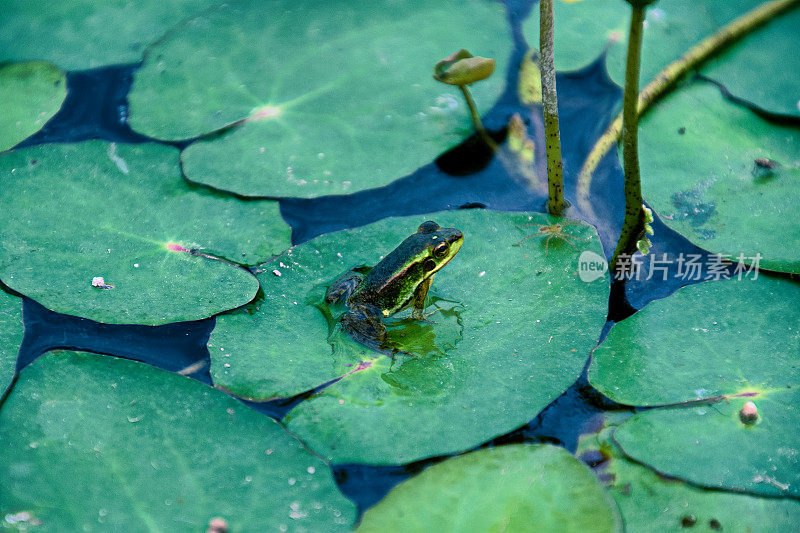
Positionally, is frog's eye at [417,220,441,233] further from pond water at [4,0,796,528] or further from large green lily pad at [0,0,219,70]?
large green lily pad at [0,0,219,70]

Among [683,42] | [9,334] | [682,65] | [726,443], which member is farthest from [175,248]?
[683,42]

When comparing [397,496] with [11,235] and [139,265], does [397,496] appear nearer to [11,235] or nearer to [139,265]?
[139,265]

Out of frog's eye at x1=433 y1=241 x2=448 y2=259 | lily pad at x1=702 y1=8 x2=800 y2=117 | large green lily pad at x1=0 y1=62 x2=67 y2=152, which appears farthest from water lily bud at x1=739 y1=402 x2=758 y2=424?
large green lily pad at x1=0 y1=62 x2=67 y2=152

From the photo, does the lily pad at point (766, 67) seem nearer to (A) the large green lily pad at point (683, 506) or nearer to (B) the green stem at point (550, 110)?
(B) the green stem at point (550, 110)

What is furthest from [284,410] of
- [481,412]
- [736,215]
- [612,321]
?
[736,215]

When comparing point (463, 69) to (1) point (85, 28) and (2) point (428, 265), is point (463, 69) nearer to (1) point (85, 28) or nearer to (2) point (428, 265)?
(2) point (428, 265)

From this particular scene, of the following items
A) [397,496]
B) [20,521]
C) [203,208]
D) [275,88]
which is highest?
[275,88]
